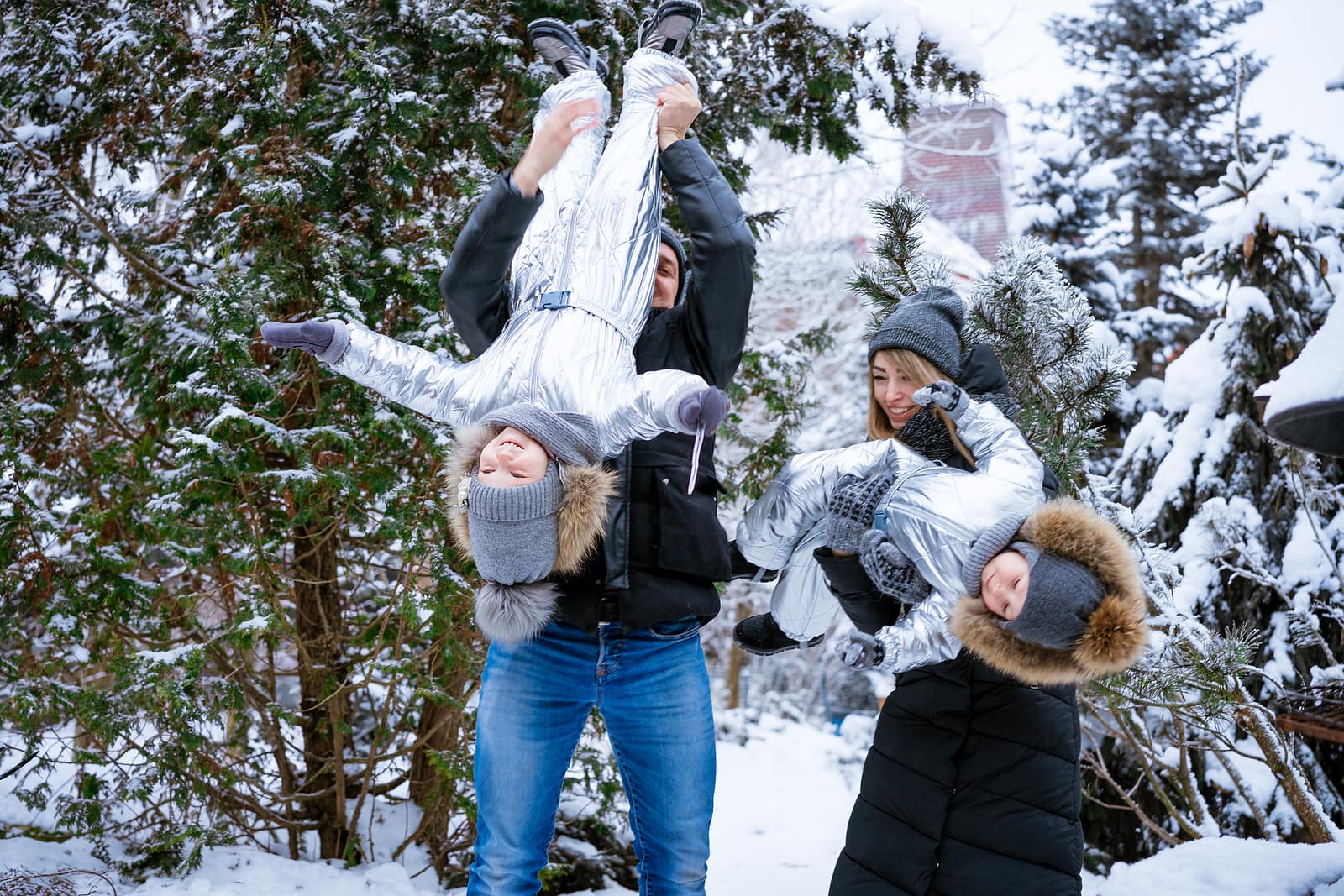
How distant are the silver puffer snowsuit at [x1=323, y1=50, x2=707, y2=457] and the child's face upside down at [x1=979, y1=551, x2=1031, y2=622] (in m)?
0.70

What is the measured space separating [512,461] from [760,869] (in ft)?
11.2

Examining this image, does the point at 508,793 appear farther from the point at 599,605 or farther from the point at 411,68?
the point at 411,68

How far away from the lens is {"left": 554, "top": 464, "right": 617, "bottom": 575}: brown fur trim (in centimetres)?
183

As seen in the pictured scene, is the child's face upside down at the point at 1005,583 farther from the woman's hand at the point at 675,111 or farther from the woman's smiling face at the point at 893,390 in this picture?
the woman's hand at the point at 675,111

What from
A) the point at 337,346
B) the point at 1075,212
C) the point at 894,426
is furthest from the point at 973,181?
the point at 337,346

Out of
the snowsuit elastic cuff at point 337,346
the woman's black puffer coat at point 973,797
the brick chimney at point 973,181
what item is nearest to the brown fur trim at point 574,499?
the snowsuit elastic cuff at point 337,346

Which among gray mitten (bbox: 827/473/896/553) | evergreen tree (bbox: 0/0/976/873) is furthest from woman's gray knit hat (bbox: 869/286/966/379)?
evergreen tree (bbox: 0/0/976/873)

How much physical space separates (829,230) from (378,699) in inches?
368

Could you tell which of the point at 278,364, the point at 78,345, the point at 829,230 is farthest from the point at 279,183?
the point at 829,230

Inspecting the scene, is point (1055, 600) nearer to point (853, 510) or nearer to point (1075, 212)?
point (853, 510)

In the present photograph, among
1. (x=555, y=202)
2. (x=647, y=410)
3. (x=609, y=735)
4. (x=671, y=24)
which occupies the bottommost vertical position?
(x=609, y=735)

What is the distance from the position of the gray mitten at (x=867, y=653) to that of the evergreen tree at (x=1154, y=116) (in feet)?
23.2

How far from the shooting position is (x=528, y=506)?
1.78 m

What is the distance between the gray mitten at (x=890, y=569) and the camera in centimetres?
205
